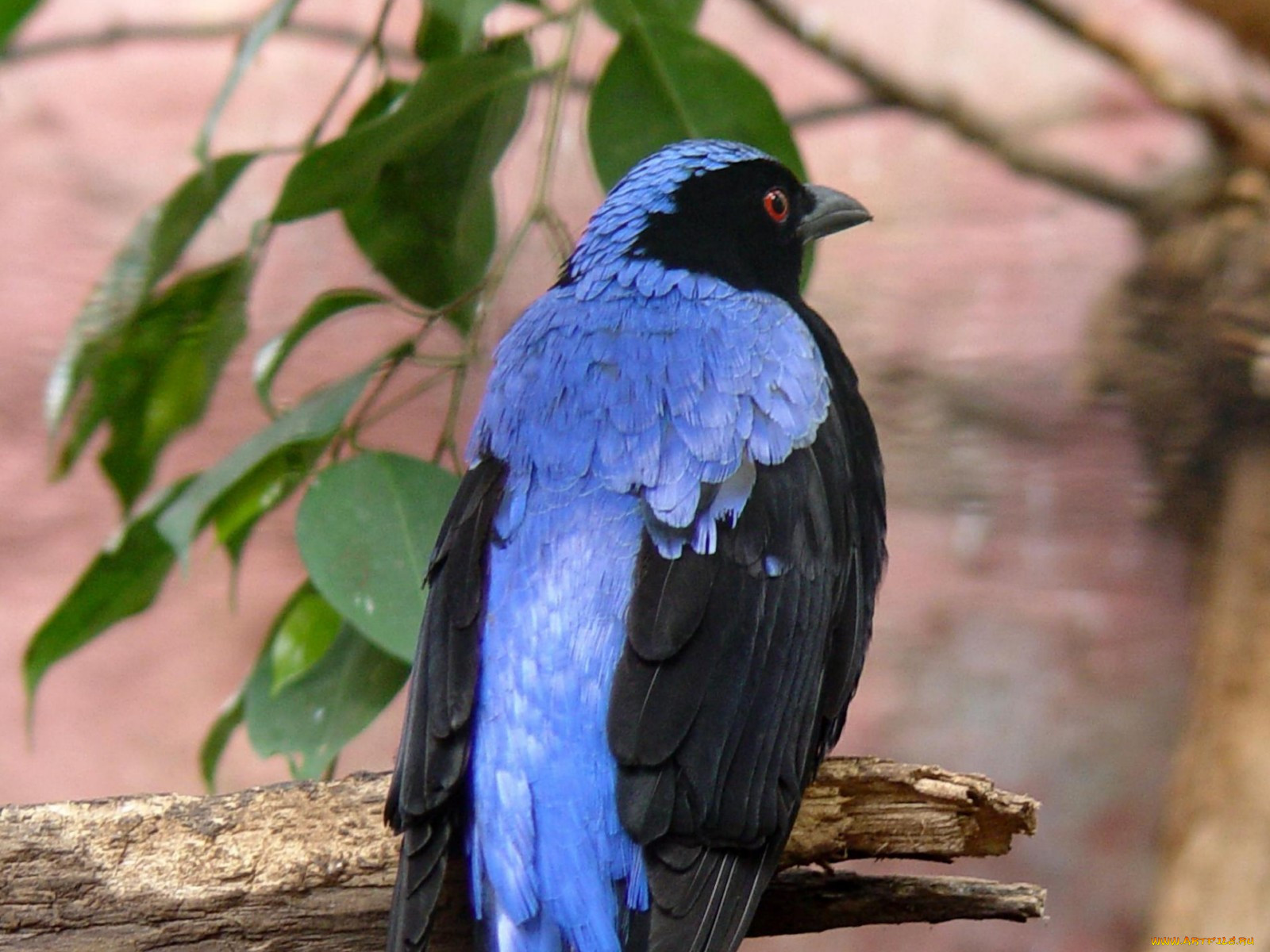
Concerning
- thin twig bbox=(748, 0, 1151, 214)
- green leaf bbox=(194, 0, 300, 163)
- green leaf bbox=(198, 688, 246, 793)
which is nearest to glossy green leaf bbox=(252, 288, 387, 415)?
green leaf bbox=(194, 0, 300, 163)

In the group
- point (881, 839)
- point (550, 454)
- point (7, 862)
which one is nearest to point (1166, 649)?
point (881, 839)

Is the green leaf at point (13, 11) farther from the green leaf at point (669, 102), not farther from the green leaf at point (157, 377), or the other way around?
the green leaf at point (669, 102)

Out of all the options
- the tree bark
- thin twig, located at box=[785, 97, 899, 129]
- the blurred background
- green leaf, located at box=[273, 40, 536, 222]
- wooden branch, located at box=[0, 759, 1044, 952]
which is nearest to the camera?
wooden branch, located at box=[0, 759, 1044, 952]

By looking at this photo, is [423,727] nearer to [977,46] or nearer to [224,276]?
[224,276]

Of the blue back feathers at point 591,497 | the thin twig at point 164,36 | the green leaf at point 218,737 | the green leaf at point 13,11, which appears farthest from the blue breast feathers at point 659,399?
the thin twig at point 164,36

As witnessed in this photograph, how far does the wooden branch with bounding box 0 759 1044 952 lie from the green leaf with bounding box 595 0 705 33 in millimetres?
1544

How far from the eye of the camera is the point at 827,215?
8.81ft

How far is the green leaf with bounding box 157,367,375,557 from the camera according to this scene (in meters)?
2.40

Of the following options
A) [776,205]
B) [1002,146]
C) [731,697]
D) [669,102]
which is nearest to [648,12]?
[669,102]

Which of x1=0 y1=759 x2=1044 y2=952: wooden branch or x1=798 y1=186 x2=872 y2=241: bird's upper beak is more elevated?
x1=798 y1=186 x2=872 y2=241: bird's upper beak

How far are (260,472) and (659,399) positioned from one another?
979mm

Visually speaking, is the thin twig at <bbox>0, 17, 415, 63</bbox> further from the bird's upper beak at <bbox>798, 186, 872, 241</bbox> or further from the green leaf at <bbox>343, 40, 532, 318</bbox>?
the bird's upper beak at <bbox>798, 186, 872, 241</bbox>

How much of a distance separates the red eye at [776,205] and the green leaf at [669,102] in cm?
25

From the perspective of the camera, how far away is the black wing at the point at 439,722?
1824 millimetres
